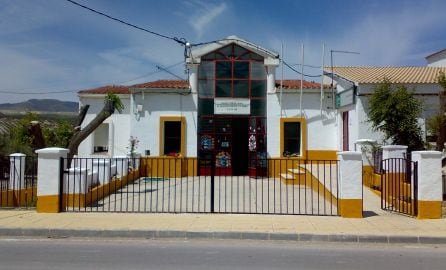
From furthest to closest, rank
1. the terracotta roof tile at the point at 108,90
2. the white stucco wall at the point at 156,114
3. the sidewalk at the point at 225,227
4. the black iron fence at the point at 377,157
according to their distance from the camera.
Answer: the terracotta roof tile at the point at 108,90 < the white stucco wall at the point at 156,114 < the black iron fence at the point at 377,157 < the sidewalk at the point at 225,227

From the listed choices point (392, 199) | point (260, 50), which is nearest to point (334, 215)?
point (392, 199)

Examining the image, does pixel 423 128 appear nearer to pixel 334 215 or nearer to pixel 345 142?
pixel 345 142

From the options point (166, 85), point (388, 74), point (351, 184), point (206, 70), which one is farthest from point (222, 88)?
point (351, 184)

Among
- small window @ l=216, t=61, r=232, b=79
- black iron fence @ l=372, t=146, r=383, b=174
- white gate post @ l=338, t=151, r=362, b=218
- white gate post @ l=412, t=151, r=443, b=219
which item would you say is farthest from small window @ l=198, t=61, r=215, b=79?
white gate post @ l=412, t=151, r=443, b=219

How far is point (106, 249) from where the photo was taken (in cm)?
834

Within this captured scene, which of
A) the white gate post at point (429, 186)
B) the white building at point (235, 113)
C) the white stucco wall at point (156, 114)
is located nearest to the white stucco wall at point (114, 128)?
the white stucco wall at point (156, 114)

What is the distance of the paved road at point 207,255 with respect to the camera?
284 inches

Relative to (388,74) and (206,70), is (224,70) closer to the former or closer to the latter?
(206,70)

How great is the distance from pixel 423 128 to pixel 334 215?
30.8 ft

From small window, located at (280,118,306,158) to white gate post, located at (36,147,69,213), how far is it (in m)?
12.8

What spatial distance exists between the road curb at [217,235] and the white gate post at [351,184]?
195cm

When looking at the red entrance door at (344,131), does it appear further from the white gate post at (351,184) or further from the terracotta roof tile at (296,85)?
the white gate post at (351,184)

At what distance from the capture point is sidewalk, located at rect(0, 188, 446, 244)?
9359mm

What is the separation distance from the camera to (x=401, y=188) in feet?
43.5
